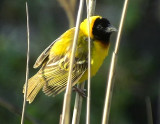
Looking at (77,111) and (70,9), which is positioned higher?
(70,9)

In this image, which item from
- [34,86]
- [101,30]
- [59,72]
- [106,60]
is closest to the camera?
[34,86]

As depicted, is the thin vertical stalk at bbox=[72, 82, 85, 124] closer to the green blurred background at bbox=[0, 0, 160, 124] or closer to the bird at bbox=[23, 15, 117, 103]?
the bird at bbox=[23, 15, 117, 103]

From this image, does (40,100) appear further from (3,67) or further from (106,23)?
(106,23)

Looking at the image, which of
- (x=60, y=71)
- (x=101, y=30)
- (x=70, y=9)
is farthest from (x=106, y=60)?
(x=70, y=9)

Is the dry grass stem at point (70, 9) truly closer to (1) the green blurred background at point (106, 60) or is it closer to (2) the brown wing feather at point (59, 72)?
(2) the brown wing feather at point (59, 72)

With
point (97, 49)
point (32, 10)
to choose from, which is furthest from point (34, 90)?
point (32, 10)

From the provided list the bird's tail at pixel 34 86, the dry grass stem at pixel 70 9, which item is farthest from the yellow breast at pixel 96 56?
the dry grass stem at pixel 70 9

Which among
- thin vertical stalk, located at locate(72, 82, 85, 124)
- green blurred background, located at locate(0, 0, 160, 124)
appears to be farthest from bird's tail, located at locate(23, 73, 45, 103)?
green blurred background, located at locate(0, 0, 160, 124)

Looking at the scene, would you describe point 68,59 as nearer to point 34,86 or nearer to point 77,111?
point 34,86

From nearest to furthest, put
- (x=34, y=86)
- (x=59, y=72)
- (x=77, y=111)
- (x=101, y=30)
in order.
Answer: (x=77, y=111), (x=34, y=86), (x=59, y=72), (x=101, y=30)
